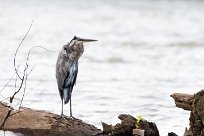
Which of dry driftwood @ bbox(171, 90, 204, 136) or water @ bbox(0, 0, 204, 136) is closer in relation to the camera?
dry driftwood @ bbox(171, 90, 204, 136)

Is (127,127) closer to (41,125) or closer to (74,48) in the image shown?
(41,125)

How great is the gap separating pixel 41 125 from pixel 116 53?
435 inches

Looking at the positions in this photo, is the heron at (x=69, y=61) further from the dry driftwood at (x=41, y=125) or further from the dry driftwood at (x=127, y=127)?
the dry driftwood at (x=127, y=127)

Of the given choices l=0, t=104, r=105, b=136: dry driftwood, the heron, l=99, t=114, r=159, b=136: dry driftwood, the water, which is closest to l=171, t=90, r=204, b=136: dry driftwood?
l=99, t=114, r=159, b=136: dry driftwood

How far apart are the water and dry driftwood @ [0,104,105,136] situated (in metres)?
1.56

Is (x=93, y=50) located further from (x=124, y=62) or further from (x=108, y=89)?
(x=108, y=89)

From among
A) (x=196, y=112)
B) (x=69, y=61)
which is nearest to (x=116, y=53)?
(x=69, y=61)

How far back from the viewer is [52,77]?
47.6 feet

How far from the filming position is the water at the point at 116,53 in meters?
11.5

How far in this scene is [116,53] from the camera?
18828mm

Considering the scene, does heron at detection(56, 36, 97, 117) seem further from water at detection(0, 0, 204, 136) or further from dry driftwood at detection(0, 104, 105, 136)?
water at detection(0, 0, 204, 136)

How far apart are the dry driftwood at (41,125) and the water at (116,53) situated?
1556mm

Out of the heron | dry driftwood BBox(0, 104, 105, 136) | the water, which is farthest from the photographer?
the water

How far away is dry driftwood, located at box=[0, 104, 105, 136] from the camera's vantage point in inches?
307
